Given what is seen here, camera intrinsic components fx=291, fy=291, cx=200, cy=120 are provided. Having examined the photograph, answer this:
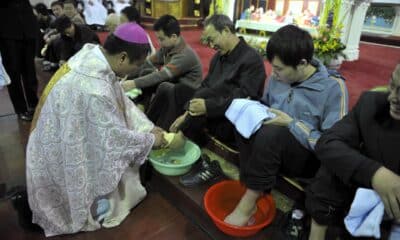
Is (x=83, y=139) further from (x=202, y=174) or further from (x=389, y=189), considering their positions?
(x=389, y=189)

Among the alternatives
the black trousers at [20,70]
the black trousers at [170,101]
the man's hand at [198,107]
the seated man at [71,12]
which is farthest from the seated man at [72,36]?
the man's hand at [198,107]

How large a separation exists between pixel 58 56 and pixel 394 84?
13.2 ft

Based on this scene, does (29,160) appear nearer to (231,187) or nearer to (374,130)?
(231,187)

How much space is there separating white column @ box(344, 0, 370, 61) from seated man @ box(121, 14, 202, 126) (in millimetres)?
3515

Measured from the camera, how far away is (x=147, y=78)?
6.98 ft

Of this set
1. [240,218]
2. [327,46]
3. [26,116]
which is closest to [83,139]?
[240,218]

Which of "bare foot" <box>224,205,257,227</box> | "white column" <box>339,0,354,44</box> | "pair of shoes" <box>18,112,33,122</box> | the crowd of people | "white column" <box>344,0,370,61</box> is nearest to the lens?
the crowd of people

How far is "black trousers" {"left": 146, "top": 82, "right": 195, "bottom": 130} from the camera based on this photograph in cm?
182

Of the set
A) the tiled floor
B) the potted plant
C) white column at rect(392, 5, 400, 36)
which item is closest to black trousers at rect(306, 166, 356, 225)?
the tiled floor

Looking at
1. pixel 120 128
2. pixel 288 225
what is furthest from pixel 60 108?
pixel 288 225

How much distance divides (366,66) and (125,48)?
4.35 metres

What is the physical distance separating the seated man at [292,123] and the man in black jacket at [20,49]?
207 centimetres

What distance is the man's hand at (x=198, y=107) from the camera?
5.02ft

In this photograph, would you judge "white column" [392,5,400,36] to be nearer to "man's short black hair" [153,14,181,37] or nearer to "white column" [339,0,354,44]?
"white column" [339,0,354,44]
